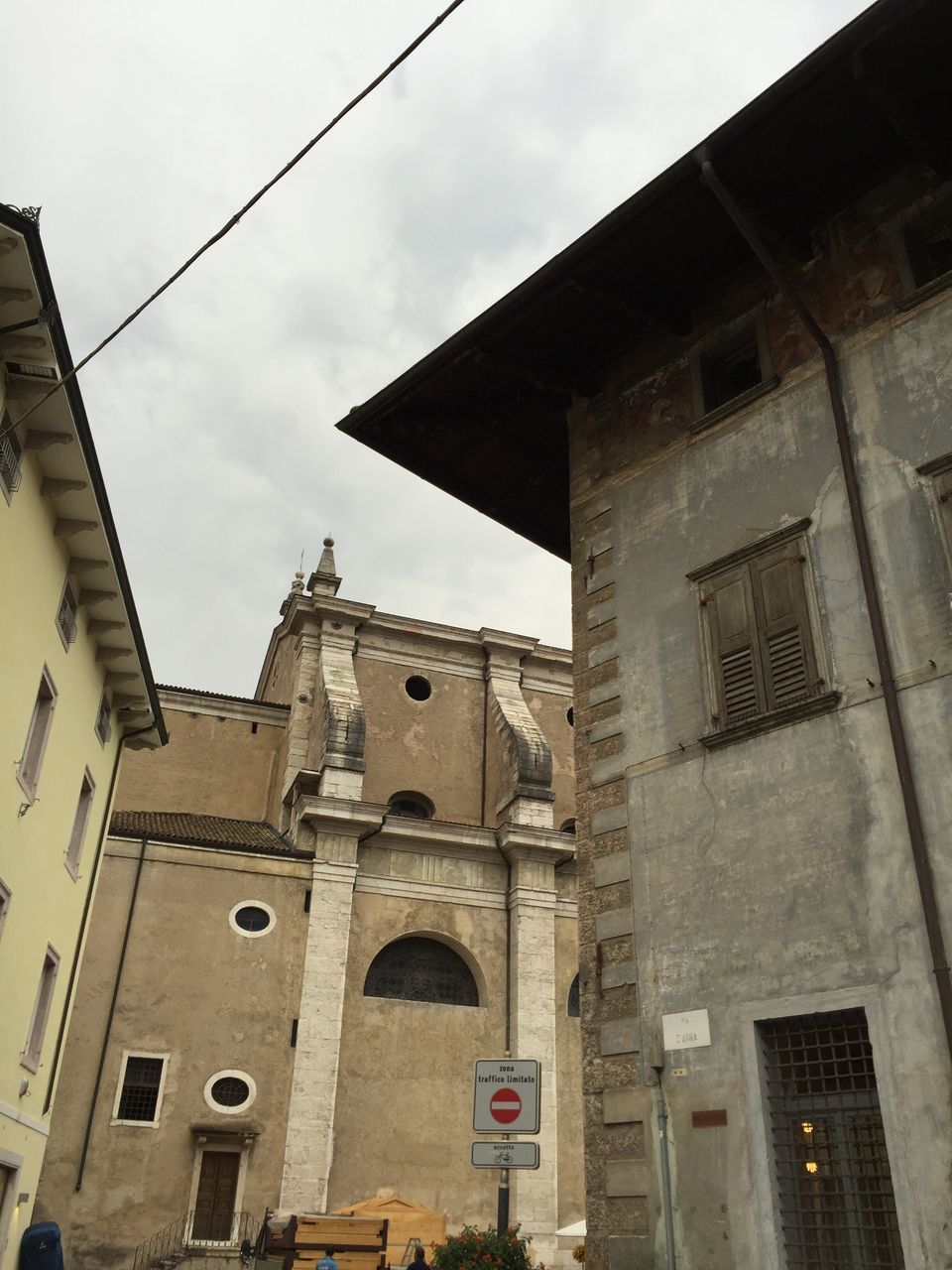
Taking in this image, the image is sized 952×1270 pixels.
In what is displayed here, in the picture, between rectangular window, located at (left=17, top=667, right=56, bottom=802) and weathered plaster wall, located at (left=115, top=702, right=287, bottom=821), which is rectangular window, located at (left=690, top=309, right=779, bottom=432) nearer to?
rectangular window, located at (left=17, top=667, right=56, bottom=802)

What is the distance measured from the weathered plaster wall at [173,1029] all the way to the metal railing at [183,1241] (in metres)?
0.19

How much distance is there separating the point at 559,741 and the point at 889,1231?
23949 millimetres

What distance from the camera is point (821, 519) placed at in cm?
888

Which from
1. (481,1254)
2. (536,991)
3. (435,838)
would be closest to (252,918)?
(435,838)

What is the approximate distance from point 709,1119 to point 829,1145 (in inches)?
34.8

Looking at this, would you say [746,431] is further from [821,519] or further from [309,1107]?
[309,1107]

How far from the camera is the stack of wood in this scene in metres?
16.4

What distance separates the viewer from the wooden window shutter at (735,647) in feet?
29.2

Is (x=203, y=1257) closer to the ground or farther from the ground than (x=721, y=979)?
closer to the ground

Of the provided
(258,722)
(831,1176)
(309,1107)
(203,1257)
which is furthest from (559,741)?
(831,1176)

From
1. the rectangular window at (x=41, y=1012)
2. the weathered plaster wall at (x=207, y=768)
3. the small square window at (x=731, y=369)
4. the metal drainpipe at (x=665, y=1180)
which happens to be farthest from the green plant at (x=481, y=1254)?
the weathered plaster wall at (x=207, y=768)

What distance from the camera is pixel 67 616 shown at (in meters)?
13.3

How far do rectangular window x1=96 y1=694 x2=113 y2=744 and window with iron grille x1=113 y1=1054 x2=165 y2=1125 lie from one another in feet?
27.0

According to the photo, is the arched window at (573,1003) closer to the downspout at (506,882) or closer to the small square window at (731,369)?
the downspout at (506,882)
